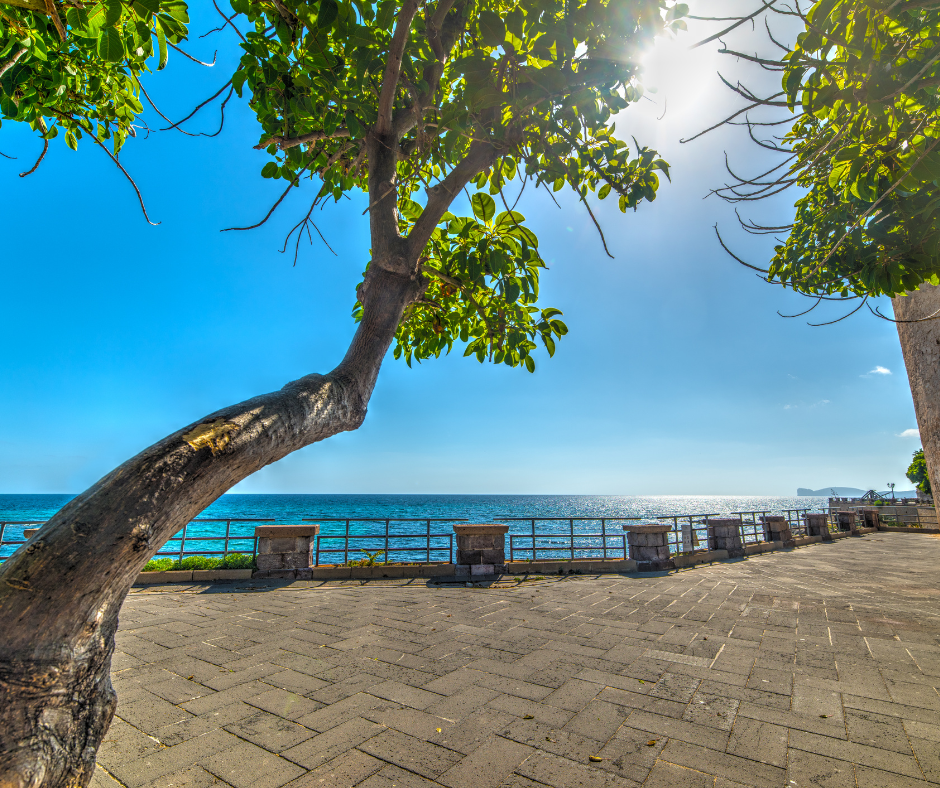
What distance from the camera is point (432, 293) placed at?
12.6ft

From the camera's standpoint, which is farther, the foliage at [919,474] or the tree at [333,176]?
the foliage at [919,474]

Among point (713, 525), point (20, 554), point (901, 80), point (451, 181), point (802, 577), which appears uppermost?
point (451, 181)

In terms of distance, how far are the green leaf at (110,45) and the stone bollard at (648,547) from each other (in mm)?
9005

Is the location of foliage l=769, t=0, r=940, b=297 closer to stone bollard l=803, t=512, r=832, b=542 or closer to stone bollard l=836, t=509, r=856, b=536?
stone bollard l=803, t=512, r=832, b=542

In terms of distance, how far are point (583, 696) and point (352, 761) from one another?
162 centimetres

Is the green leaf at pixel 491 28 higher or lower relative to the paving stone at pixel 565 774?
higher

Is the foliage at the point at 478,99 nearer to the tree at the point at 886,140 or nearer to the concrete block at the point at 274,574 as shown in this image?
the tree at the point at 886,140

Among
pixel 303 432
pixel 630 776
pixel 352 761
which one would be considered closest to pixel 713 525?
pixel 630 776

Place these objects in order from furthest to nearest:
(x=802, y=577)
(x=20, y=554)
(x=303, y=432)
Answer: (x=802, y=577) → (x=303, y=432) → (x=20, y=554)

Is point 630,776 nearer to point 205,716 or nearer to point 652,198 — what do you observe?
point 205,716

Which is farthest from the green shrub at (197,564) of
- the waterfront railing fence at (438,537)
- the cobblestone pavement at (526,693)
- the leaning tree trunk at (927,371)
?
the leaning tree trunk at (927,371)

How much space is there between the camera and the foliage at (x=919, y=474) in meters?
32.7

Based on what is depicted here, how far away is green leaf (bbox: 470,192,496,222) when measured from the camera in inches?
112

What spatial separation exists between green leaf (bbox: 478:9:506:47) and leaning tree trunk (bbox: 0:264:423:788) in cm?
172
